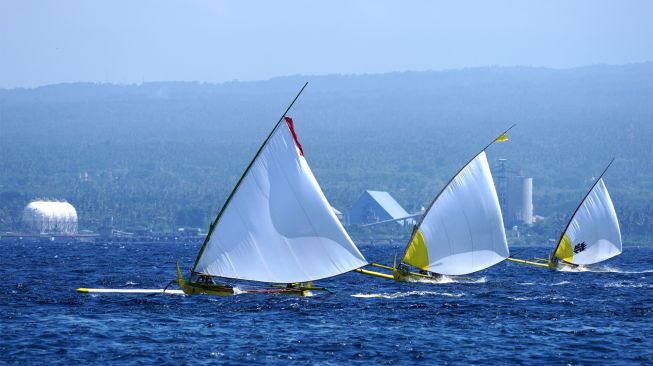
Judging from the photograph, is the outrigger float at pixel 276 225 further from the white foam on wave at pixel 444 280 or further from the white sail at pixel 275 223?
the white foam on wave at pixel 444 280

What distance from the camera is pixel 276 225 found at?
59.0 meters

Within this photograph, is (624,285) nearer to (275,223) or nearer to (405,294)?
(405,294)

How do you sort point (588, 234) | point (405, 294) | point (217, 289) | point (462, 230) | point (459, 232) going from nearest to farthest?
point (217, 289)
point (405, 294)
point (459, 232)
point (462, 230)
point (588, 234)

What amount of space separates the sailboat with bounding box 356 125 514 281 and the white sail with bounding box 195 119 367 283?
636 inches

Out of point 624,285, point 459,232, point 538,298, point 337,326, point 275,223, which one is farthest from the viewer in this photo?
point 624,285

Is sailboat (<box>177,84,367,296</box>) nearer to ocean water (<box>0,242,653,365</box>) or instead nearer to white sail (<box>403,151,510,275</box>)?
ocean water (<box>0,242,653,365</box>)

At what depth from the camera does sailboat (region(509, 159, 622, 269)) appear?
10338 cm

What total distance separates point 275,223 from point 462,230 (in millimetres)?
21129

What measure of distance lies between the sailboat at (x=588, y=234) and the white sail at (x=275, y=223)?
46.3 metres

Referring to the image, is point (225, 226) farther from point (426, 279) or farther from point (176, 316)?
point (426, 279)

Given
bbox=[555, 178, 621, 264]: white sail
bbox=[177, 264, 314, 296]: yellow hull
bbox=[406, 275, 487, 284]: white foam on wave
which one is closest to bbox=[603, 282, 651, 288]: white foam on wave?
bbox=[406, 275, 487, 284]: white foam on wave

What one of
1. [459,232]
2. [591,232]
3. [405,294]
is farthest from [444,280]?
[591,232]

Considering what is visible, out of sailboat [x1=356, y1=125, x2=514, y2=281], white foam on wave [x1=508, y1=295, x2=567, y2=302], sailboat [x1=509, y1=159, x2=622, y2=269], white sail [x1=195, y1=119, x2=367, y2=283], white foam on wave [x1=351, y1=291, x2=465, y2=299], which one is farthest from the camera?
sailboat [x1=509, y1=159, x2=622, y2=269]

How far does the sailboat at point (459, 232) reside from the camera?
249 ft
